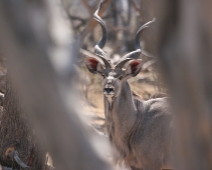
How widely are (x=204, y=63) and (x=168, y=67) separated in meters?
0.08

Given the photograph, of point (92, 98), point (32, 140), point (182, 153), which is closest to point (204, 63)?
point (182, 153)

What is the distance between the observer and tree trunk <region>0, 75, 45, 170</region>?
5.89 metres

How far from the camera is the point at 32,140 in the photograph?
5871mm

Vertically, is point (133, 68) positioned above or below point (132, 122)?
above

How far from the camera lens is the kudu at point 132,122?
610cm

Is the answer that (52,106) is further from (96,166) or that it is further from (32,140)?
(32,140)

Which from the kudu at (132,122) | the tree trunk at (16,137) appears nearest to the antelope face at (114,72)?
the kudu at (132,122)

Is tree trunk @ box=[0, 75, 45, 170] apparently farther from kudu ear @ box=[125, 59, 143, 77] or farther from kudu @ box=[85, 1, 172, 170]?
kudu ear @ box=[125, 59, 143, 77]

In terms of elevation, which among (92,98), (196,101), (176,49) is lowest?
(92,98)

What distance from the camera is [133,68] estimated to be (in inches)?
248

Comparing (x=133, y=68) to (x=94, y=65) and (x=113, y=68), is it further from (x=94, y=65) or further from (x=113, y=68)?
(x=94, y=65)

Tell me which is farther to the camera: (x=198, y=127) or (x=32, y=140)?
(x=32, y=140)

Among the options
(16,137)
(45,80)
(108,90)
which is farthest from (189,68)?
(16,137)

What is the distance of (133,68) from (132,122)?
1.84 feet
